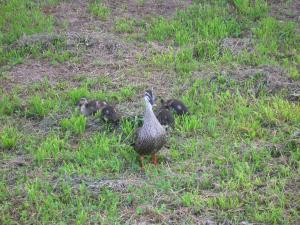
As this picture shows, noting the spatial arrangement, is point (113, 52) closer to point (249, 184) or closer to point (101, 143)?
point (101, 143)

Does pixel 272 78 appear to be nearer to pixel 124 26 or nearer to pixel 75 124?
pixel 75 124

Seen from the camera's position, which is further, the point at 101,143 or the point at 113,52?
the point at 113,52

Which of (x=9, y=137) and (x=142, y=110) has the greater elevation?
(x=142, y=110)

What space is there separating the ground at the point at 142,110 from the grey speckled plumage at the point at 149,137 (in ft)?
0.86

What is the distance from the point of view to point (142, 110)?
8836 millimetres

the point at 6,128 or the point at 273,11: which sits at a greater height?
the point at 273,11

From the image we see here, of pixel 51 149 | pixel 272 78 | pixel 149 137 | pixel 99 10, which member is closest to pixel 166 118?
pixel 149 137

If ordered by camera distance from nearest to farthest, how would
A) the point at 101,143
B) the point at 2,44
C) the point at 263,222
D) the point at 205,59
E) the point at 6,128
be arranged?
the point at 263,222
the point at 101,143
the point at 6,128
the point at 205,59
the point at 2,44

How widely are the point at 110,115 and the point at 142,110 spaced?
62 cm

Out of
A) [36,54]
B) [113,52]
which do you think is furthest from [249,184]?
[36,54]

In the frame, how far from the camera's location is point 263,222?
6.18 metres

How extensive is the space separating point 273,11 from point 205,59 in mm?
2667

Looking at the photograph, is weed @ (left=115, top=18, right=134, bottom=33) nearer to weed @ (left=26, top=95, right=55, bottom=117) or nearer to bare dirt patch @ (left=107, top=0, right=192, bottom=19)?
bare dirt patch @ (left=107, top=0, right=192, bottom=19)

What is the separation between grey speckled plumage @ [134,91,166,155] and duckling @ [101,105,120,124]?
100cm
